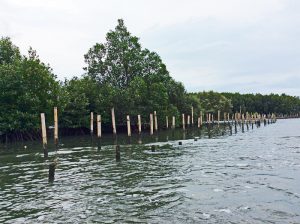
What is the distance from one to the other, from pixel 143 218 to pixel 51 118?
165ft

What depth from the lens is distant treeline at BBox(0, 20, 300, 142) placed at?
56.8m

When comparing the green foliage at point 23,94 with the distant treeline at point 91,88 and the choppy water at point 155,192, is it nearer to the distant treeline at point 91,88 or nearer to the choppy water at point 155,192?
the distant treeline at point 91,88

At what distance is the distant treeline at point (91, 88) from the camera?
56.8 meters

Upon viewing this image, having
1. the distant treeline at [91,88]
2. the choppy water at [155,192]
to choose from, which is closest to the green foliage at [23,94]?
the distant treeline at [91,88]

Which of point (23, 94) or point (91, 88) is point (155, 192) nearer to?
point (23, 94)

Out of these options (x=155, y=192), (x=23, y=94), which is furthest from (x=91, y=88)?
(x=155, y=192)

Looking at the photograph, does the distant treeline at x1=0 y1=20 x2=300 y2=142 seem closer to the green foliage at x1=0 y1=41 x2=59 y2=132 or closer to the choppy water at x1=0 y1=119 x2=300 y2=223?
the green foliage at x1=0 y1=41 x2=59 y2=132

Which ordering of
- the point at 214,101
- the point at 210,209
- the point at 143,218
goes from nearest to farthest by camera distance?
the point at 143,218 → the point at 210,209 → the point at 214,101

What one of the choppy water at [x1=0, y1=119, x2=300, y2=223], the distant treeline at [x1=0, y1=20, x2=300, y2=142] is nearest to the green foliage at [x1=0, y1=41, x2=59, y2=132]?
the distant treeline at [x1=0, y1=20, x2=300, y2=142]

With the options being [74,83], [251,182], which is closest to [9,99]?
[74,83]

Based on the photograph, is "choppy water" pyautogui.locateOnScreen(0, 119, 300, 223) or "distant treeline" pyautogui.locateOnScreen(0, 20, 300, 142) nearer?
"choppy water" pyautogui.locateOnScreen(0, 119, 300, 223)

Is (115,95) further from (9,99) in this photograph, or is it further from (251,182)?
(251,182)

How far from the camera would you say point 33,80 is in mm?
58781

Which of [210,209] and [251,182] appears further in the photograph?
[251,182]
